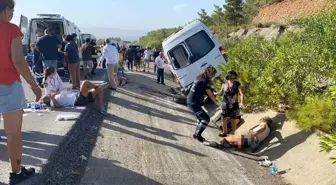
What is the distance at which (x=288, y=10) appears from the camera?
32.8 metres

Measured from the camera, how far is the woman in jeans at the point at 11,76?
3877 mm

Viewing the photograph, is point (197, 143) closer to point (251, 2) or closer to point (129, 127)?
point (129, 127)

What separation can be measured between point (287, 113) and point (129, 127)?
3449 millimetres

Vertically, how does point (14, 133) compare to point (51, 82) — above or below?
above

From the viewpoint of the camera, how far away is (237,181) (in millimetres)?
5969

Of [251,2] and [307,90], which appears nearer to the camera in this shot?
[307,90]

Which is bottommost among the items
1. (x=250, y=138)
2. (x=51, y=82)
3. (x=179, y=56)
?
(x=250, y=138)

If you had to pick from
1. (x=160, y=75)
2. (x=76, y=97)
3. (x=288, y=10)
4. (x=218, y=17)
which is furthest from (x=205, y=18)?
(x=76, y=97)

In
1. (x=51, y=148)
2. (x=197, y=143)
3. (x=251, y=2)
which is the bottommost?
(x=197, y=143)

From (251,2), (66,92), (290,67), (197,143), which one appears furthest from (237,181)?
(251,2)

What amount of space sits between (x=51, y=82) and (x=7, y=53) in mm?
5205

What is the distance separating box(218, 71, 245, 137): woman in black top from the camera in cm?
827

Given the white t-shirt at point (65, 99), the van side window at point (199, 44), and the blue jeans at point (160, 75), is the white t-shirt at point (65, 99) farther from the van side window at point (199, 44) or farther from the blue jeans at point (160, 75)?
the blue jeans at point (160, 75)

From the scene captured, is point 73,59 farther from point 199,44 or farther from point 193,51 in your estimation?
point 199,44
